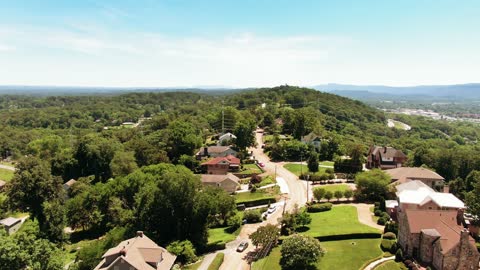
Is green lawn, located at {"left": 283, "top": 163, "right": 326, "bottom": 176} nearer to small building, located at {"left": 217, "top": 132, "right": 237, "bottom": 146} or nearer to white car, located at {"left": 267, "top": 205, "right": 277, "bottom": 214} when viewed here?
white car, located at {"left": 267, "top": 205, "right": 277, "bottom": 214}

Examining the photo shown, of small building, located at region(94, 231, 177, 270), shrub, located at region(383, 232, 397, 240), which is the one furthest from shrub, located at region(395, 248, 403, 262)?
small building, located at region(94, 231, 177, 270)

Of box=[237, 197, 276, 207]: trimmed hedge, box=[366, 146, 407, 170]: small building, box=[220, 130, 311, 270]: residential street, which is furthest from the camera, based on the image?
box=[366, 146, 407, 170]: small building

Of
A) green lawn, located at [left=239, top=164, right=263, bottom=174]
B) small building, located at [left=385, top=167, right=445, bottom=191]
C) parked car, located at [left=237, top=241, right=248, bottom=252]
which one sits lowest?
parked car, located at [left=237, top=241, right=248, bottom=252]

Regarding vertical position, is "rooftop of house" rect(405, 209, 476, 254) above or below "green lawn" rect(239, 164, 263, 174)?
above

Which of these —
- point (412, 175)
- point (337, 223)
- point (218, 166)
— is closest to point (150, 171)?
point (218, 166)

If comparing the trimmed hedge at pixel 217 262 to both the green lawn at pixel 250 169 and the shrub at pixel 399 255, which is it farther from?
the green lawn at pixel 250 169

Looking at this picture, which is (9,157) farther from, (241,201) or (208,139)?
(241,201)

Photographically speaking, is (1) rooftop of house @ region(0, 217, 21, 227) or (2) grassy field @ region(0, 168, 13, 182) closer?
(1) rooftop of house @ region(0, 217, 21, 227)
